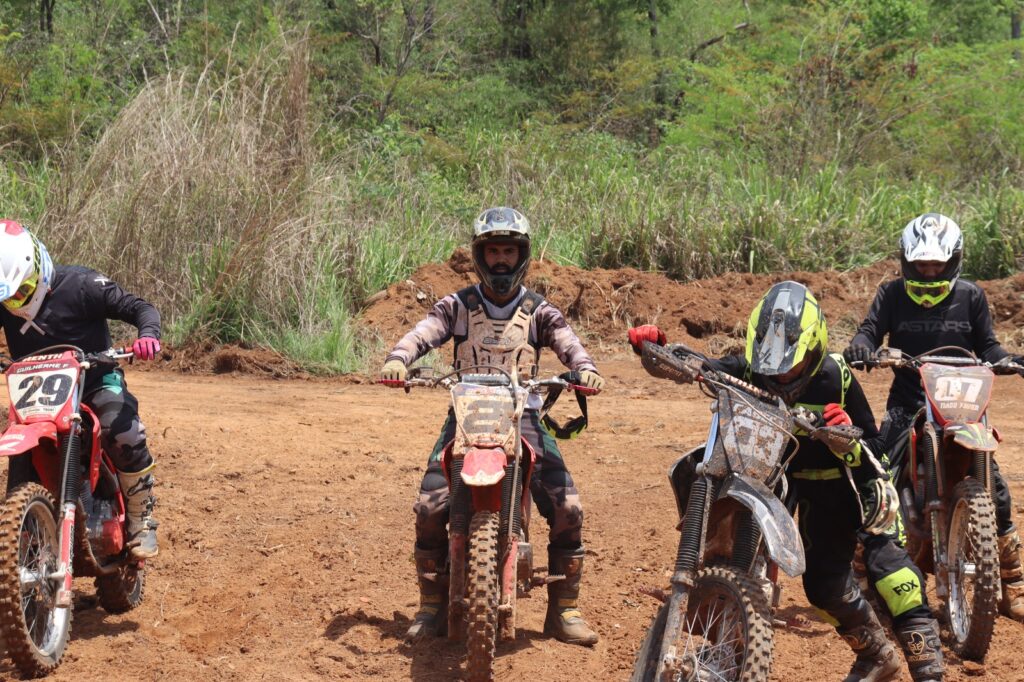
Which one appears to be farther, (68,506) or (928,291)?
(928,291)

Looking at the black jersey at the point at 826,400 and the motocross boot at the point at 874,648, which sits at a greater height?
the black jersey at the point at 826,400

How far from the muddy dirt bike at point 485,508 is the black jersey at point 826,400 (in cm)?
92

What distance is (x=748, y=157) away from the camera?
18.4 m

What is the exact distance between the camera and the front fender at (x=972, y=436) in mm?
5664

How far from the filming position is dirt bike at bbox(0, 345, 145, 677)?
16.0 feet

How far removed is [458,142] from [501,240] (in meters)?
15.8

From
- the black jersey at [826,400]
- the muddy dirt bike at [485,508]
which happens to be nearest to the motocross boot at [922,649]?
the black jersey at [826,400]

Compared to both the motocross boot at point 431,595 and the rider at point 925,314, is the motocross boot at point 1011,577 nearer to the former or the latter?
the rider at point 925,314

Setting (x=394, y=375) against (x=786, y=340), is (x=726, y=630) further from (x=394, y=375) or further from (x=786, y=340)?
(x=394, y=375)

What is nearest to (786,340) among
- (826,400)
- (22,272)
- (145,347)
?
(826,400)

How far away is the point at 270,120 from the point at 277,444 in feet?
18.7

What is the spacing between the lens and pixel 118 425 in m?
5.67

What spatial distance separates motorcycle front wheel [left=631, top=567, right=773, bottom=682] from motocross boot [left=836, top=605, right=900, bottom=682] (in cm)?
79

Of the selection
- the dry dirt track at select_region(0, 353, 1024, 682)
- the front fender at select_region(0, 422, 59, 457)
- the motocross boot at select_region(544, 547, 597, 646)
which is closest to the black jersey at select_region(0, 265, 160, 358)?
the front fender at select_region(0, 422, 59, 457)
